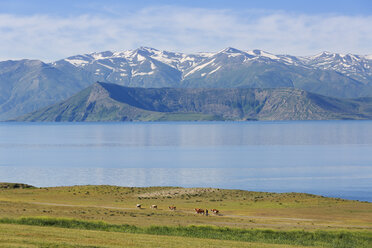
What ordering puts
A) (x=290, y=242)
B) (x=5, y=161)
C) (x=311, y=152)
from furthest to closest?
(x=311, y=152), (x=5, y=161), (x=290, y=242)

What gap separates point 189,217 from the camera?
2216 inches

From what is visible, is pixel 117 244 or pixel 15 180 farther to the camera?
pixel 15 180

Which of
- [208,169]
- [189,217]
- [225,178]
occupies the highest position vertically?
[208,169]

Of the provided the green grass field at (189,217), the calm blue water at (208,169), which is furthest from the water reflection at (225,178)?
the green grass field at (189,217)

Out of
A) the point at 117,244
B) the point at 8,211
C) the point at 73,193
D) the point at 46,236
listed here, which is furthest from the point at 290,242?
the point at 73,193

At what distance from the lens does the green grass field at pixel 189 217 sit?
128ft

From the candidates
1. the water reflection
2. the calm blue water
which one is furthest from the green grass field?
the calm blue water

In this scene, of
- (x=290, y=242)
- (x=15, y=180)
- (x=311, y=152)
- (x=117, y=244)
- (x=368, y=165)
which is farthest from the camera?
(x=311, y=152)

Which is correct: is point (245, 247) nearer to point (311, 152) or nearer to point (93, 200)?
point (93, 200)

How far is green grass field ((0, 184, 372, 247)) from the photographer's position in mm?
38969

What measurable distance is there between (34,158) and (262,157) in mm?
73383

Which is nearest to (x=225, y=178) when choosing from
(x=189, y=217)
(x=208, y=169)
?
(x=208, y=169)

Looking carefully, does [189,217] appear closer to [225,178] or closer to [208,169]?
[225,178]

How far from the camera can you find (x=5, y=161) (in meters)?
165
